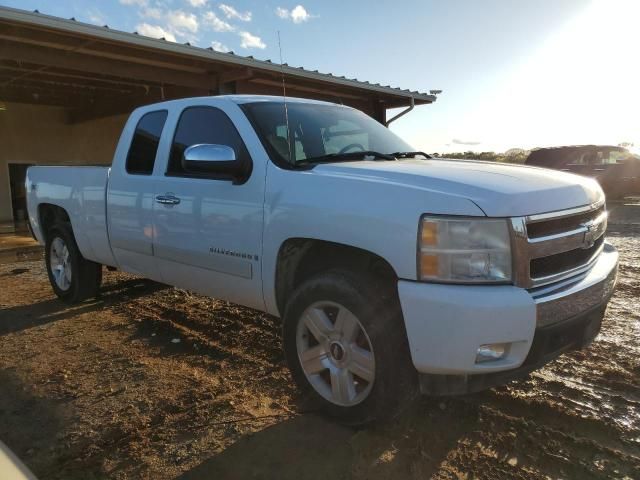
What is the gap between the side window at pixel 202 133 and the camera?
144 inches

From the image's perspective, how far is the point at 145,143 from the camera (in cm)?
450

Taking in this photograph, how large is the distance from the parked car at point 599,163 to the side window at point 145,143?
13608mm

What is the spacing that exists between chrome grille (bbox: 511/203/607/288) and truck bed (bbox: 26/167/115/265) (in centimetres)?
377

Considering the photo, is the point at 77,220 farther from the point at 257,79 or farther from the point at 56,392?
the point at 257,79

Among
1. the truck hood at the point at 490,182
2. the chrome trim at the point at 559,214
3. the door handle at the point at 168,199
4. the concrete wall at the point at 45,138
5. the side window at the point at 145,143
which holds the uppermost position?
the concrete wall at the point at 45,138

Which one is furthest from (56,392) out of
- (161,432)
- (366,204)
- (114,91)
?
(114,91)

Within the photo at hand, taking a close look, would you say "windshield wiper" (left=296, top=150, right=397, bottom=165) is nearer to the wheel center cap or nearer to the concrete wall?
the wheel center cap

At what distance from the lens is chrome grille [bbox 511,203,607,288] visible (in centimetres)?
245

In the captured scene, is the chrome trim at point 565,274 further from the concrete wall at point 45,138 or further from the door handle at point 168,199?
the concrete wall at point 45,138

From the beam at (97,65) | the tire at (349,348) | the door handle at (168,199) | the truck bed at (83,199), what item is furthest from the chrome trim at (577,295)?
the beam at (97,65)

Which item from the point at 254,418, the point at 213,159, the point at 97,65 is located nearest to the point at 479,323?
the point at 254,418

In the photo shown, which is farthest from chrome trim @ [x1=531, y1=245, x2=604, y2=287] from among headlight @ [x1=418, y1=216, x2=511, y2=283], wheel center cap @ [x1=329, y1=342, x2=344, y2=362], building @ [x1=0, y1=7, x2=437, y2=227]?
building @ [x1=0, y1=7, x2=437, y2=227]

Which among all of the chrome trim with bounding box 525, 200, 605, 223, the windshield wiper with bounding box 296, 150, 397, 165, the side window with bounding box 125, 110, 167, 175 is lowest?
the chrome trim with bounding box 525, 200, 605, 223

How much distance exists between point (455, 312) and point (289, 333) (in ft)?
3.66
